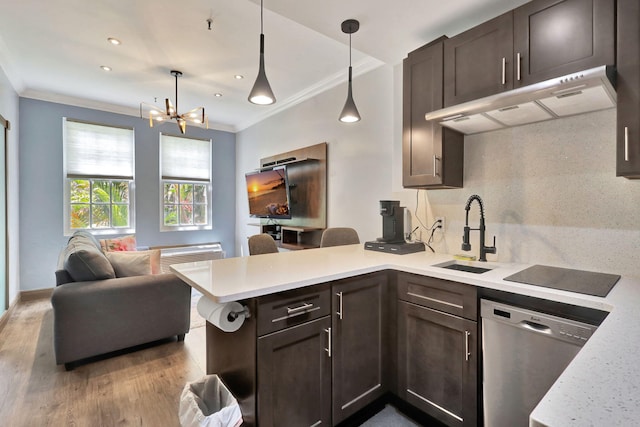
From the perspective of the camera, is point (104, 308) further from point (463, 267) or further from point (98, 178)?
point (98, 178)

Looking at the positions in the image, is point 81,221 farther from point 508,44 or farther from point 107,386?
point 508,44

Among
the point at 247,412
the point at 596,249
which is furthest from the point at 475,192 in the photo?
the point at 247,412

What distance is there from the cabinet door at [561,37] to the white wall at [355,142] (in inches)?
54.7

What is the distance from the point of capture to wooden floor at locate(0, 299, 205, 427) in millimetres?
1852

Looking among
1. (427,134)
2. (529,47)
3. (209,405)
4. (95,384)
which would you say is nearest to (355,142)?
(427,134)

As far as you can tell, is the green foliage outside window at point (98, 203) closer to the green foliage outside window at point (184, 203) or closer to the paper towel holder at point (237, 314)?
the green foliage outside window at point (184, 203)

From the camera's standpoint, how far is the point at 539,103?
5.16 ft

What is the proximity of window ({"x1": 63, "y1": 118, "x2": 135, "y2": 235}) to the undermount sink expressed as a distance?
496cm

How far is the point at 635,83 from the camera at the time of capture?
4.56 ft

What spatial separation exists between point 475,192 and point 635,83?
100 cm

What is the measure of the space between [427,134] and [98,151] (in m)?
4.97

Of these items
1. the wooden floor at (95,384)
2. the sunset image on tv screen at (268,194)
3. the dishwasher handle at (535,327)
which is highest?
the sunset image on tv screen at (268,194)

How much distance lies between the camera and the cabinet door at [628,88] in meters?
1.38

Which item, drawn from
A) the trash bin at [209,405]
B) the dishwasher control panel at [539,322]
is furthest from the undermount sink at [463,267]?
the trash bin at [209,405]
